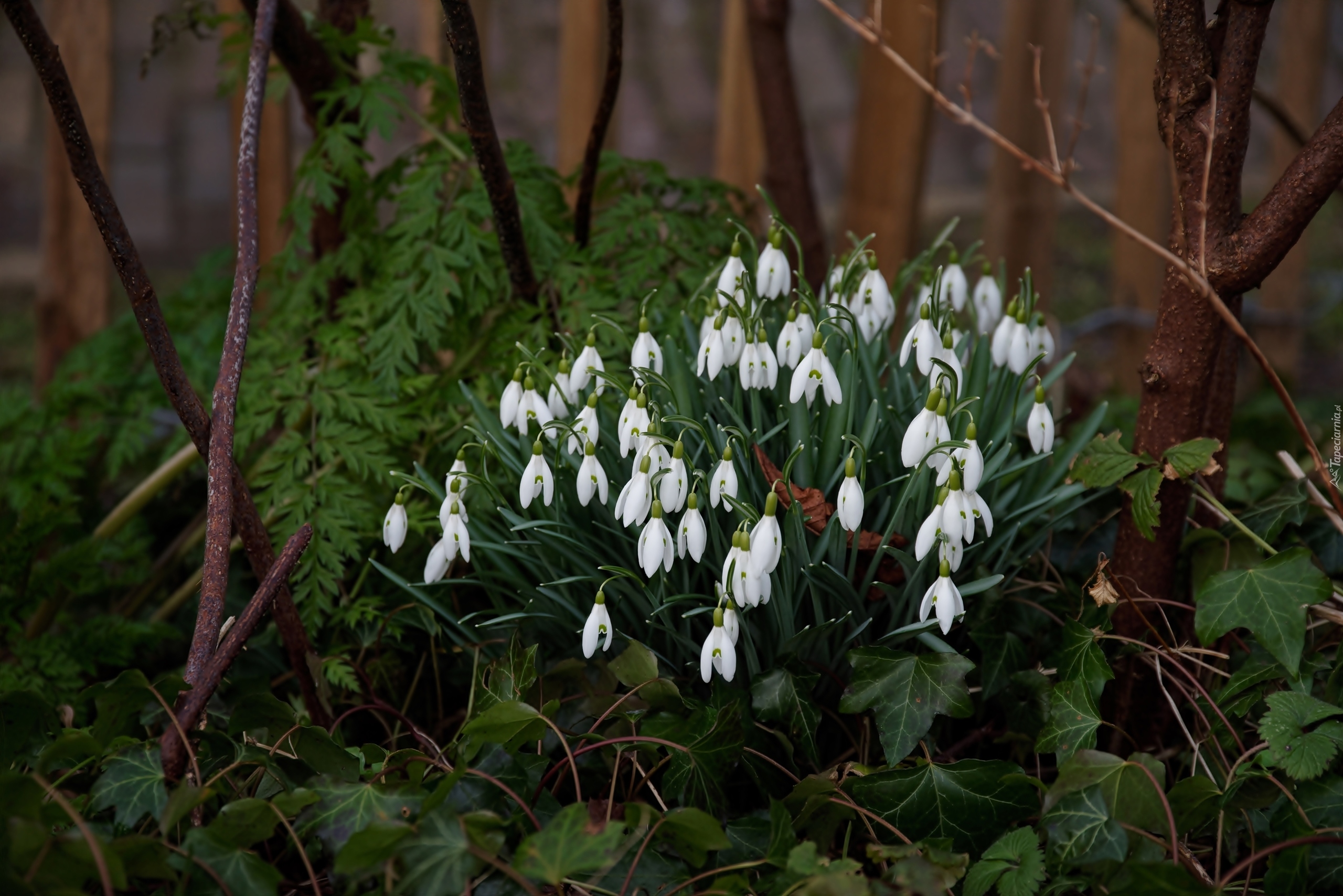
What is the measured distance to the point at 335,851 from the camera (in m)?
1.01

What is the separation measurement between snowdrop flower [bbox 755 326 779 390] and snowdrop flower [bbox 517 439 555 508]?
31 cm

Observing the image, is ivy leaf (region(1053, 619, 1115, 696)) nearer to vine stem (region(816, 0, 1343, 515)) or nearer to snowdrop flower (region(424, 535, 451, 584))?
vine stem (region(816, 0, 1343, 515))

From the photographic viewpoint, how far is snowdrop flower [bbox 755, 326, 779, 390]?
4.23 ft

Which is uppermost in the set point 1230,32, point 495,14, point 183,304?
point 495,14

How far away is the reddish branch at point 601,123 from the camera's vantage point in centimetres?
159

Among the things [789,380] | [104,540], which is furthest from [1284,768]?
[104,540]

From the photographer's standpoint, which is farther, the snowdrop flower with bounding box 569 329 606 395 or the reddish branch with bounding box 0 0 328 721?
the snowdrop flower with bounding box 569 329 606 395

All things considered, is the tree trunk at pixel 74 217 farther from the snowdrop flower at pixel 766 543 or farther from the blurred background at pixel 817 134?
the snowdrop flower at pixel 766 543

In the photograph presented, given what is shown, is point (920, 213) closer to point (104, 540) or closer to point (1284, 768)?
point (1284, 768)

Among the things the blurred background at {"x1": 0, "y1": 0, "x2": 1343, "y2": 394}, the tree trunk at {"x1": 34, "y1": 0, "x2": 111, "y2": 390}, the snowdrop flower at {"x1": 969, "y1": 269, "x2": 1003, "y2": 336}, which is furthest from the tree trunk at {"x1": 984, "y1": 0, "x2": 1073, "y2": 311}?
the tree trunk at {"x1": 34, "y1": 0, "x2": 111, "y2": 390}

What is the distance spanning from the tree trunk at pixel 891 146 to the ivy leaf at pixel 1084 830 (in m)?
1.62

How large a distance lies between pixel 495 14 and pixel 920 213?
5834mm

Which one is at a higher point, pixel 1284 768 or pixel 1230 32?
pixel 1230 32

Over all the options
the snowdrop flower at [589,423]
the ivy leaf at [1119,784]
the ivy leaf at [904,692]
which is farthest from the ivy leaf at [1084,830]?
the snowdrop flower at [589,423]
